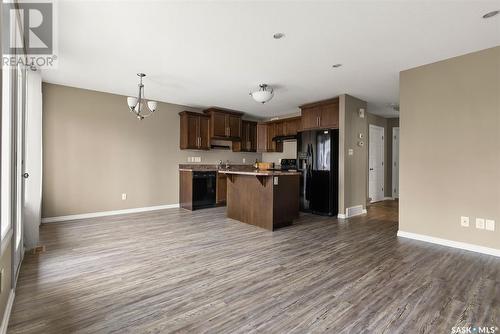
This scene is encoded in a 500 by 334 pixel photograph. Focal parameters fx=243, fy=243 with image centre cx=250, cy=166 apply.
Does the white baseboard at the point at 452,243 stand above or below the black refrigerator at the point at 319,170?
below

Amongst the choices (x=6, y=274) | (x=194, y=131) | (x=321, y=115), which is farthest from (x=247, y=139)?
(x=6, y=274)

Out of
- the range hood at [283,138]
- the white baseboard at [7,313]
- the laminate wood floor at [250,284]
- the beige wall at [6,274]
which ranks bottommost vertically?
the laminate wood floor at [250,284]

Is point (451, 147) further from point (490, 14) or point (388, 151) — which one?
point (388, 151)

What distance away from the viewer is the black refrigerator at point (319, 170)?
4.94 meters

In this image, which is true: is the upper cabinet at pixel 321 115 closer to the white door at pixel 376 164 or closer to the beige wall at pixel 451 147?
the beige wall at pixel 451 147

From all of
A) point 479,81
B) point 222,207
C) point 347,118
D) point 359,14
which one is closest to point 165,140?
point 222,207

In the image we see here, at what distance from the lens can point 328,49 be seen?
9.77 feet

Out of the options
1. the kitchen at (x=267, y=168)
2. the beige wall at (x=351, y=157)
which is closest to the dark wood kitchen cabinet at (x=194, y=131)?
the kitchen at (x=267, y=168)

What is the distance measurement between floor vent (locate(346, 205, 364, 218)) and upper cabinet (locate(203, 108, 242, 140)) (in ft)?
10.9

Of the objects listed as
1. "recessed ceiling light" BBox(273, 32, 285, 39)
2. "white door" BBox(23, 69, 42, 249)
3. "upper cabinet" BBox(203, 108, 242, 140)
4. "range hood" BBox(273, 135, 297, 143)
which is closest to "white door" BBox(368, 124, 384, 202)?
"range hood" BBox(273, 135, 297, 143)

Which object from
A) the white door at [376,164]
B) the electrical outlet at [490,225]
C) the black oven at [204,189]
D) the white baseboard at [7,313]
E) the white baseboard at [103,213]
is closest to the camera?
the white baseboard at [7,313]

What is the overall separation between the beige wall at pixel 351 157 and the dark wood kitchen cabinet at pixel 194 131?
3.17 metres

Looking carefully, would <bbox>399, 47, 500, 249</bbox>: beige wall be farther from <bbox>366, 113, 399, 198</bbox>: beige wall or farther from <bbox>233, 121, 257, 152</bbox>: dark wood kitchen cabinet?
<bbox>233, 121, 257, 152</bbox>: dark wood kitchen cabinet

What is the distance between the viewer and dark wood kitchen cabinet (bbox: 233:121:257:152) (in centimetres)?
691
